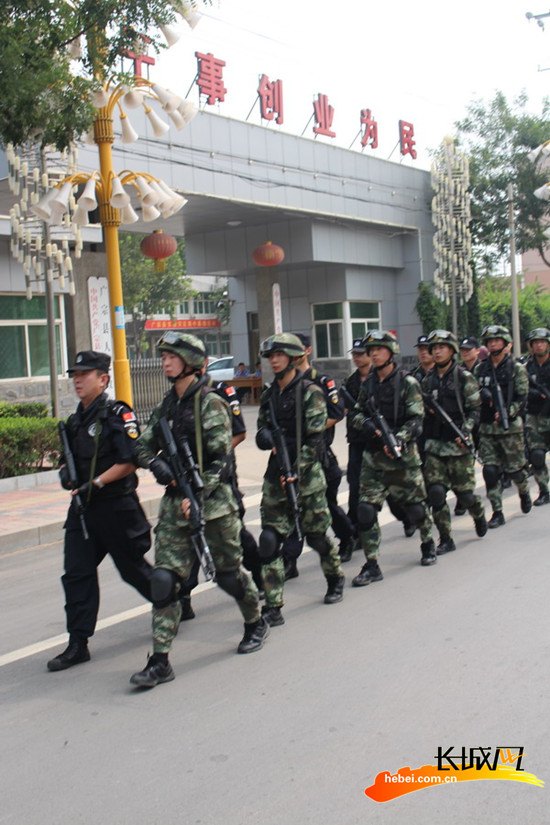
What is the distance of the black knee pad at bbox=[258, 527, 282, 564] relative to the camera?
5211 mm

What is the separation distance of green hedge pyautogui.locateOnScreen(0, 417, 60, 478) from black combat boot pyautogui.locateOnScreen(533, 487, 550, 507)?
601 cm

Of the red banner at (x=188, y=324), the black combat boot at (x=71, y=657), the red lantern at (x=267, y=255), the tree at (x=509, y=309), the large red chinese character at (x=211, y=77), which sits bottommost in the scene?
the black combat boot at (x=71, y=657)

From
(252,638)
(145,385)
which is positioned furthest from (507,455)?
(145,385)

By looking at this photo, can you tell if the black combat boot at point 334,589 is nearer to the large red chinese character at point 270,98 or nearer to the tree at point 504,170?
the large red chinese character at point 270,98

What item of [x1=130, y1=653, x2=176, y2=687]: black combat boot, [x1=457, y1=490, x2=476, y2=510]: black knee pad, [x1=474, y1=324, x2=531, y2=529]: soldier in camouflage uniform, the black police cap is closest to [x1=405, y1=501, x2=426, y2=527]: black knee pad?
[x1=457, y1=490, x2=476, y2=510]: black knee pad

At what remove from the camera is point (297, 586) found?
6355mm

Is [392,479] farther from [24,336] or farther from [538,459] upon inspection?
[24,336]

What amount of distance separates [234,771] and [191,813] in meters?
0.33

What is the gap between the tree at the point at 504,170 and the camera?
27266 mm

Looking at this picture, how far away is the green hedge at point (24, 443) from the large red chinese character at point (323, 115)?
13.5 m

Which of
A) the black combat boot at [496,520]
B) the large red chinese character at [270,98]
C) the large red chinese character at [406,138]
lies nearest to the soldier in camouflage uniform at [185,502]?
the black combat boot at [496,520]

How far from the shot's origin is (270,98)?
20859 mm

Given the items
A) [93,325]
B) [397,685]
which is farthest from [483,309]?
[397,685]

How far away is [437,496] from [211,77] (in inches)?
570
